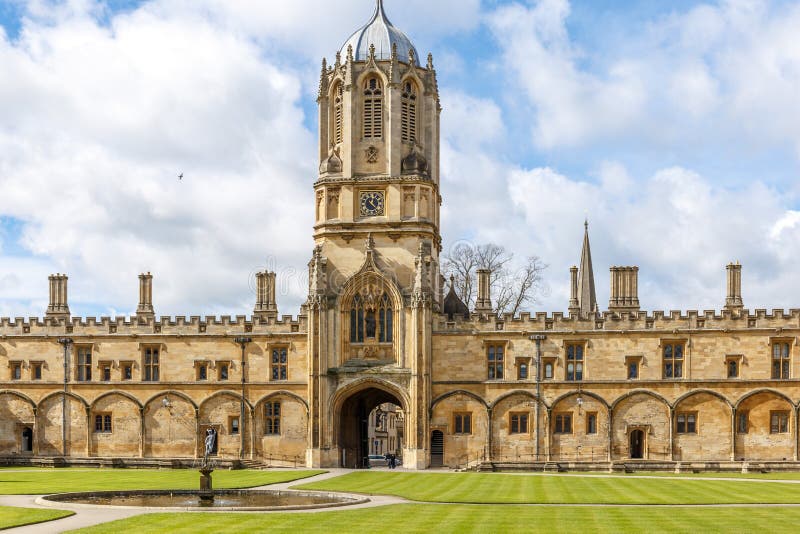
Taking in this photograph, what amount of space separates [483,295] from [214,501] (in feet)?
95.7

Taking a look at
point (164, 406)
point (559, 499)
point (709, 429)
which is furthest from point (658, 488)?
point (164, 406)

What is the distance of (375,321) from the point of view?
189 ft

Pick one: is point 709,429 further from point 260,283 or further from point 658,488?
point 260,283

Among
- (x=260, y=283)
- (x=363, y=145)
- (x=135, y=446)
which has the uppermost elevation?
(x=363, y=145)

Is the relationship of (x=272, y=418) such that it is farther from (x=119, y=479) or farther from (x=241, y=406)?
(x=119, y=479)

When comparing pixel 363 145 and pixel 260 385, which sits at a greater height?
pixel 363 145

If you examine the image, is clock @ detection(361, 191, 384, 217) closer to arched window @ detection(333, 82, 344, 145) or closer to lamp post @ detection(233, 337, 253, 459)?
arched window @ detection(333, 82, 344, 145)

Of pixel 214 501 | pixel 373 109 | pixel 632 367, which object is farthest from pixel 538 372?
pixel 214 501

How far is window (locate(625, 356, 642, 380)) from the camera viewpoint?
2234 inches

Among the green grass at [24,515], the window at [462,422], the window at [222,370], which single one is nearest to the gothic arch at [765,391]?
the window at [462,422]

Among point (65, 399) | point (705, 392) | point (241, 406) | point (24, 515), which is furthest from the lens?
point (65, 399)


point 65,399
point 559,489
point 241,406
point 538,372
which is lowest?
point 559,489

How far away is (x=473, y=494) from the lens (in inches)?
1439

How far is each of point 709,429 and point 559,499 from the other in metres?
23.6
